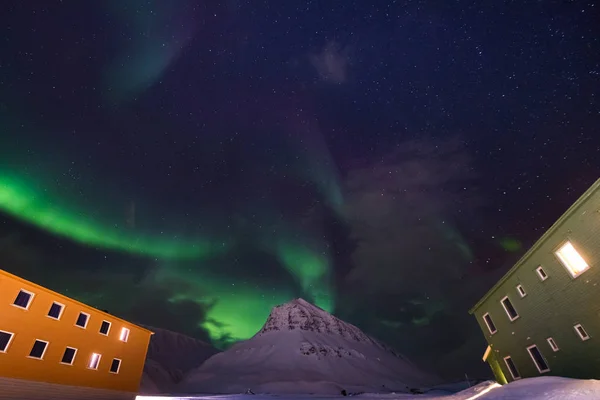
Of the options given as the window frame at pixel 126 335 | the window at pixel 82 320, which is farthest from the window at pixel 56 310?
the window frame at pixel 126 335

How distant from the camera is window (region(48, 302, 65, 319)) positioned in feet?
85.7

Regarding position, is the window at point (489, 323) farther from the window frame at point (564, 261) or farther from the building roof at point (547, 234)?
the window frame at point (564, 261)

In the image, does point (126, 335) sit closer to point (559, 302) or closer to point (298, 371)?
point (559, 302)

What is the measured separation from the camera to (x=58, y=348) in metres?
26.1

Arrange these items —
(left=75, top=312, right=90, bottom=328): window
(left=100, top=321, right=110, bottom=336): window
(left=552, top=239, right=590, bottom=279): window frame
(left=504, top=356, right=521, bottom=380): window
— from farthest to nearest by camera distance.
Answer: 1. (left=100, top=321, right=110, bottom=336): window
2. (left=75, top=312, right=90, bottom=328): window
3. (left=504, top=356, right=521, bottom=380): window
4. (left=552, top=239, right=590, bottom=279): window frame

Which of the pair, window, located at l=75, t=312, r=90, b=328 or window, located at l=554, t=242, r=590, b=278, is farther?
window, located at l=75, t=312, r=90, b=328

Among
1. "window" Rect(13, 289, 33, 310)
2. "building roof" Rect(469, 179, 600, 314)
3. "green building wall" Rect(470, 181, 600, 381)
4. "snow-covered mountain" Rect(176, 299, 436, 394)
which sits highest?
"snow-covered mountain" Rect(176, 299, 436, 394)

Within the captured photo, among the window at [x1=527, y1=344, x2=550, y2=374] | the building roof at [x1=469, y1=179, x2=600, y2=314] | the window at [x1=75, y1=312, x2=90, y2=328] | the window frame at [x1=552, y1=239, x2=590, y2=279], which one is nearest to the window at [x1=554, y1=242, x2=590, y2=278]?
the window frame at [x1=552, y1=239, x2=590, y2=279]

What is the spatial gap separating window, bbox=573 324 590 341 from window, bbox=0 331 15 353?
38.2m

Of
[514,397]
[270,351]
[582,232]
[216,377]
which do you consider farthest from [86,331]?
[270,351]

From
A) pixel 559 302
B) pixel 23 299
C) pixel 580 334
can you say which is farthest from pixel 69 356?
pixel 580 334

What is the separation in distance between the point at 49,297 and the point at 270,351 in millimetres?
169613

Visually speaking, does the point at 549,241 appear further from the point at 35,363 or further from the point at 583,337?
the point at 35,363

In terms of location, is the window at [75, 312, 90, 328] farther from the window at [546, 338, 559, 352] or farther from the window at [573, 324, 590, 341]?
the window at [573, 324, 590, 341]
